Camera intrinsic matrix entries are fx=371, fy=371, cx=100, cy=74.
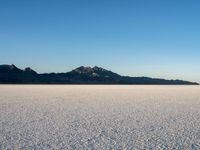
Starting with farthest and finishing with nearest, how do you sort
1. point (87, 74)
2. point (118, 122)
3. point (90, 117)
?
point (87, 74), point (90, 117), point (118, 122)

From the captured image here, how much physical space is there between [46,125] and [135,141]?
9.43 ft

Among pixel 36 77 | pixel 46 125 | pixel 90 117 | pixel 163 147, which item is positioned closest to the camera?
pixel 163 147

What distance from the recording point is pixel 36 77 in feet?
403

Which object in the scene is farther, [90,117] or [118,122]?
[90,117]

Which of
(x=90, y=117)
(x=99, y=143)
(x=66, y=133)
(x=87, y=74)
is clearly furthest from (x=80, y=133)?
(x=87, y=74)

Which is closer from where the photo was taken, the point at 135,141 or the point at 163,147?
the point at 163,147

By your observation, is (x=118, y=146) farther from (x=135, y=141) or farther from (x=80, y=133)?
(x=80, y=133)

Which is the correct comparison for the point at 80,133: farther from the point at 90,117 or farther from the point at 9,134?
the point at 90,117

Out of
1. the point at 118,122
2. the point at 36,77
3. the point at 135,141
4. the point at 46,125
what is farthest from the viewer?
the point at 36,77

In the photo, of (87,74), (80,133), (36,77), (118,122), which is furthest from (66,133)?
(87,74)

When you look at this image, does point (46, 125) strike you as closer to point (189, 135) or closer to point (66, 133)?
point (66, 133)

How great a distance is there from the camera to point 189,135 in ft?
26.4

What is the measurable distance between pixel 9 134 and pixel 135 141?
8.95ft

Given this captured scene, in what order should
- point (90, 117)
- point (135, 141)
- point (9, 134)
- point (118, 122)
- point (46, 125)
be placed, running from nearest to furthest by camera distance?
point (135, 141) < point (9, 134) < point (46, 125) < point (118, 122) < point (90, 117)
